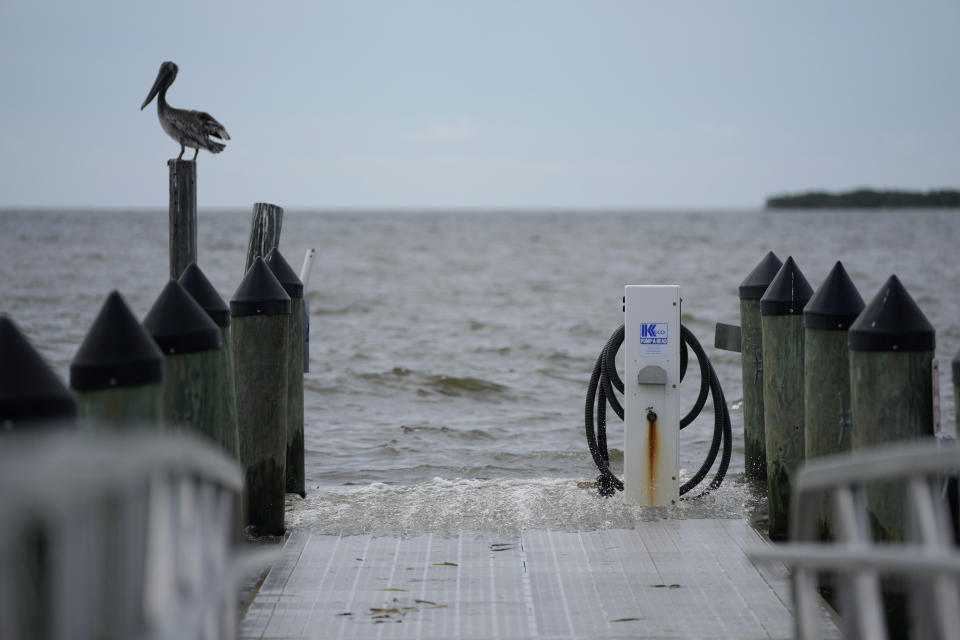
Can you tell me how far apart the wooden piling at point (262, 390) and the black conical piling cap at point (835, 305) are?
2908 mm

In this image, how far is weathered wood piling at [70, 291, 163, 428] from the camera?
3643mm

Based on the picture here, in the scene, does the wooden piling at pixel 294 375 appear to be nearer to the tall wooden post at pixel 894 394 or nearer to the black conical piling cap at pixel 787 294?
the black conical piling cap at pixel 787 294

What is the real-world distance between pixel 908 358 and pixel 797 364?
1.58m

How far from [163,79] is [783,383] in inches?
185

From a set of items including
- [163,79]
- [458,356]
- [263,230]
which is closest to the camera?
[163,79]

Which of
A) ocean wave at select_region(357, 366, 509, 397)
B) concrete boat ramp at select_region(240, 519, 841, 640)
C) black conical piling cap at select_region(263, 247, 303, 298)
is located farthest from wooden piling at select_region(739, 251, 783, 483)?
ocean wave at select_region(357, 366, 509, 397)

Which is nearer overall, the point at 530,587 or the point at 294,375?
the point at 530,587

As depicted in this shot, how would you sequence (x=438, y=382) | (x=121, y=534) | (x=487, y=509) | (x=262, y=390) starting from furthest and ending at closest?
(x=438, y=382) < (x=487, y=509) < (x=262, y=390) < (x=121, y=534)

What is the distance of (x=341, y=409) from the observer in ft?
44.8

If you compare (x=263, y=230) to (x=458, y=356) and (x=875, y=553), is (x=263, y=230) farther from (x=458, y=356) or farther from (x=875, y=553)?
(x=458, y=356)

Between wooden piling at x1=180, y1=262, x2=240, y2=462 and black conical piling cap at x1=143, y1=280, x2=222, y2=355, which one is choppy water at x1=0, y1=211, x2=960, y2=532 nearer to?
wooden piling at x1=180, y1=262, x2=240, y2=462

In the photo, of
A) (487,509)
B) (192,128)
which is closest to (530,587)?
(487,509)

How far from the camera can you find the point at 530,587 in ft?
16.1

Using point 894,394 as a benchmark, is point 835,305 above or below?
above
